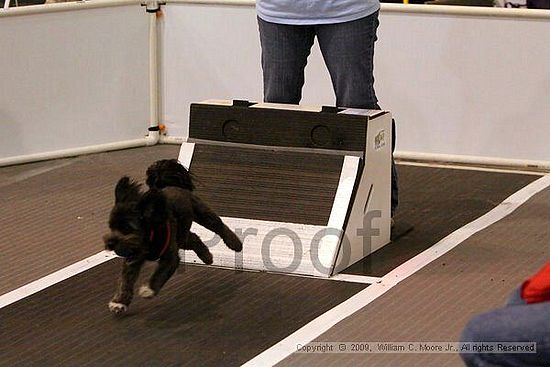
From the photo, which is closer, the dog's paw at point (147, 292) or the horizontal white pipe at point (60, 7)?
the dog's paw at point (147, 292)

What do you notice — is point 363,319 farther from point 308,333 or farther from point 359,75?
point 359,75

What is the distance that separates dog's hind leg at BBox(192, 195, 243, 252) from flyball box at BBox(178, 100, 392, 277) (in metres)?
0.12

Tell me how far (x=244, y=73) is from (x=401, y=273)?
6.24 feet

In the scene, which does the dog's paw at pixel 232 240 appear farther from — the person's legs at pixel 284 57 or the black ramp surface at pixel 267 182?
the person's legs at pixel 284 57

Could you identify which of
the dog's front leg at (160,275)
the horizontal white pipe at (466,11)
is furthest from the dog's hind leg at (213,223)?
the horizontal white pipe at (466,11)

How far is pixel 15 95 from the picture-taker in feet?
16.2

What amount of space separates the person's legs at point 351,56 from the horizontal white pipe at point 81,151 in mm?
1690

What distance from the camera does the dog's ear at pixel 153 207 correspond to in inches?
120

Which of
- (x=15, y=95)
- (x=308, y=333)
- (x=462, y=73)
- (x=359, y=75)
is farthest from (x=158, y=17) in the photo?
(x=308, y=333)

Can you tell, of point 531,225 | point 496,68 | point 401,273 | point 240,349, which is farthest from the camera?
point 496,68

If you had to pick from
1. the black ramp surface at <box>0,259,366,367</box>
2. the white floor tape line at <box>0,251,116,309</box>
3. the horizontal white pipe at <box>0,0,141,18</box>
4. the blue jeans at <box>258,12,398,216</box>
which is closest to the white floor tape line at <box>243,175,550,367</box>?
the black ramp surface at <box>0,259,366,367</box>

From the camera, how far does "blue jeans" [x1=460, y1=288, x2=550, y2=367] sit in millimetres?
1819

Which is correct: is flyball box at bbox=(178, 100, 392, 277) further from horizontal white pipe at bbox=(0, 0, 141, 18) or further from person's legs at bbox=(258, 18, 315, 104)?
horizontal white pipe at bbox=(0, 0, 141, 18)

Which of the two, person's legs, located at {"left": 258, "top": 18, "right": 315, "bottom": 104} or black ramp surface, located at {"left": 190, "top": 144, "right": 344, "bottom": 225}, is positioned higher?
person's legs, located at {"left": 258, "top": 18, "right": 315, "bottom": 104}
